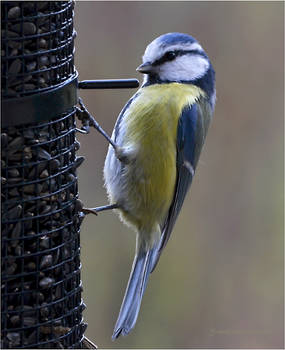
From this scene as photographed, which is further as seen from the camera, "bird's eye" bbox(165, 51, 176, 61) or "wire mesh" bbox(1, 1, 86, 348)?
"bird's eye" bbox(165, 51, 176, 61)

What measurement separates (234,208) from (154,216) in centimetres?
271

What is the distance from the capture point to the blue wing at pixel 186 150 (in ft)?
13.8

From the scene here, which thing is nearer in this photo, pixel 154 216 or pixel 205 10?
pixel 154 216

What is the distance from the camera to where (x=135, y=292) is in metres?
4.18

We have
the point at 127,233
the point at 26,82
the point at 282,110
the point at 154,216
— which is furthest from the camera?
the point at 282,110

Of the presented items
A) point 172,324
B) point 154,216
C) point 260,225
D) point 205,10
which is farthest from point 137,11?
point 154,216

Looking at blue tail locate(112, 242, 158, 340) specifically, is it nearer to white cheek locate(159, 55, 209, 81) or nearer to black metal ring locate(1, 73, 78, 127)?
white cheek locate(159, 55, 209, 81)

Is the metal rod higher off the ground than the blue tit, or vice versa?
the metal rod

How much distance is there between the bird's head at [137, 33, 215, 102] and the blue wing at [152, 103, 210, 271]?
184 mm

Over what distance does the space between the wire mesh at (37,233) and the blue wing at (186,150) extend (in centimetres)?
79

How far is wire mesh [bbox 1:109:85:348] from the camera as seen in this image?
3295 millimetres

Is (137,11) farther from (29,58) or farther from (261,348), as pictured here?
(29,58)

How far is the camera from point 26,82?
325 cm

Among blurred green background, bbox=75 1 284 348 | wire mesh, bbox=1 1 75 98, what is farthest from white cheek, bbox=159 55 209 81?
blurred green background, bbox=75 1 284 348
